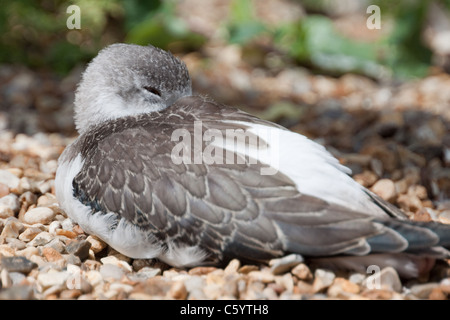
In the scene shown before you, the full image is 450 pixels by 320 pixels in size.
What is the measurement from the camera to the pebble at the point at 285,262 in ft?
9.43

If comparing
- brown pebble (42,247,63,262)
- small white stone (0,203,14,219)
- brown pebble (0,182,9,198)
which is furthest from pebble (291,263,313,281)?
brown pebble (0,182,9,198)

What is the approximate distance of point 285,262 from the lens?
2871 mm

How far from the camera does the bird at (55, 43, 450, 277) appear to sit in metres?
2.86

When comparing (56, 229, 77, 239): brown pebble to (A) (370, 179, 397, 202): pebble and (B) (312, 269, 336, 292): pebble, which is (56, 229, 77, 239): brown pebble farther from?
(A) (370, 179, 397, 202): pebble

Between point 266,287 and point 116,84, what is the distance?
1.63 meters

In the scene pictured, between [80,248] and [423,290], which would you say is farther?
[80,248]

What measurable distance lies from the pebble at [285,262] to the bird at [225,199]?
0.03 meters

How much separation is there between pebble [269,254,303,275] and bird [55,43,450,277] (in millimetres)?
31

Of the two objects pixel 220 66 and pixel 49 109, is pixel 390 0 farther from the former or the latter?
pixel 49 109

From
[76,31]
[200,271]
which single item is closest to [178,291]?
[200,271]

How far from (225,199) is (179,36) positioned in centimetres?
387

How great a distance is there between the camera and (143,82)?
12.2 ft

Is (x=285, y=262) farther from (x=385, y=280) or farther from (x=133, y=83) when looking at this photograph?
(x=133, y=83)

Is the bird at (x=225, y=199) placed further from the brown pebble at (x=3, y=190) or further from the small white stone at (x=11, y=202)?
the brown pebble at (x=3, y=190)
